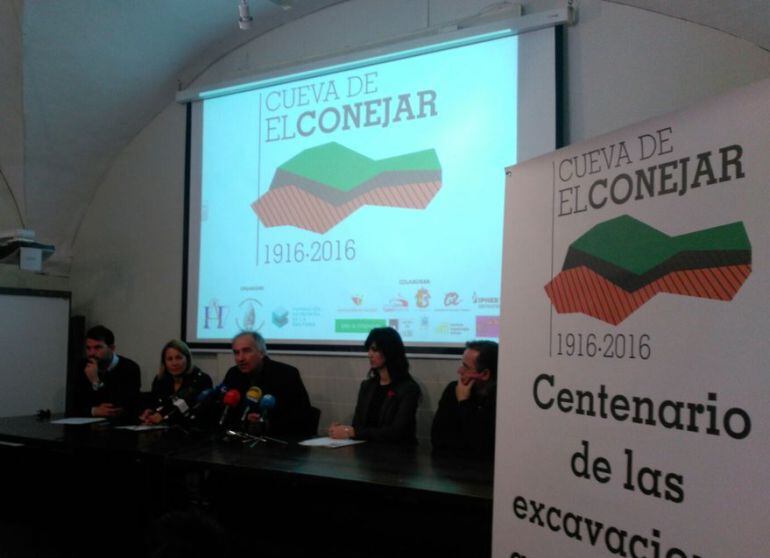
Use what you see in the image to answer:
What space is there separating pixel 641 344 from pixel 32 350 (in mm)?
5209

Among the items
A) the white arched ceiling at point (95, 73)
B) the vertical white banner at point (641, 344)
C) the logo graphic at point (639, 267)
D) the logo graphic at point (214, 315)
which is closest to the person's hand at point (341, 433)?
the logo graphic at point (214, 315)

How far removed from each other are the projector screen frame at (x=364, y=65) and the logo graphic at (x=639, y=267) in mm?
2592

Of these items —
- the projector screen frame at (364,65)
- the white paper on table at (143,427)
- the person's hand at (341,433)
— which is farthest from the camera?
the projector screen frame at (364,65)

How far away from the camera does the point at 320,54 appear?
16.6ft

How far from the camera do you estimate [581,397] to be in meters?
1.62

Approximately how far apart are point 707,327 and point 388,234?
3326mm

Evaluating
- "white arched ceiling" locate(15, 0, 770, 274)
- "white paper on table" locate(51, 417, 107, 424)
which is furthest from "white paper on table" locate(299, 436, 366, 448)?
"white arched ceiling" locate(15, 0, 770, 274)

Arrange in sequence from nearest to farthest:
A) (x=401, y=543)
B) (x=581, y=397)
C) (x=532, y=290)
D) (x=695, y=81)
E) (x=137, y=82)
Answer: (x=581, y=397) < (x=532, y=290) < (x=401, y=543) < (x=695, y=81) < (x=137, y=82)

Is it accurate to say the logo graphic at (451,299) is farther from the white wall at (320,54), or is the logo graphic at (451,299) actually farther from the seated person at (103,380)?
the seated person at (103,380)

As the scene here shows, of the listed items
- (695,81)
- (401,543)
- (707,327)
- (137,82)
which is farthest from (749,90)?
(137,82)

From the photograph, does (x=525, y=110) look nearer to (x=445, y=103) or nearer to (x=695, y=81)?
(x=445, y=103)

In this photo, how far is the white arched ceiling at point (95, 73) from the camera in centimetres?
500

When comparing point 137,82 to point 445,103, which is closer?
point 445,103

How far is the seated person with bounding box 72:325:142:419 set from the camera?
462 centimetres
